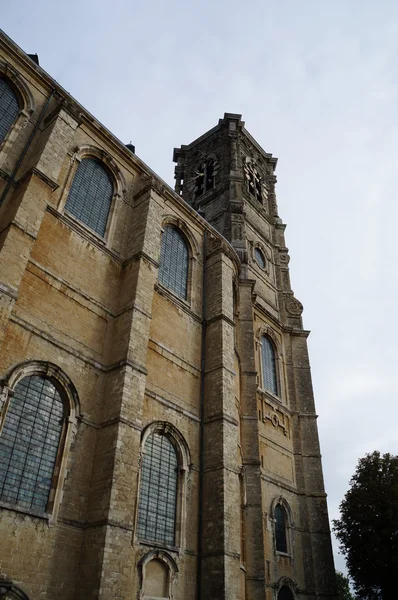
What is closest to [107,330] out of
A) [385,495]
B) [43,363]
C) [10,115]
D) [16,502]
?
[43,363]

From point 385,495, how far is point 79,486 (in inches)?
593

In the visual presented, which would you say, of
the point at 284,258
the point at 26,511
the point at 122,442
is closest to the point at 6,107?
the point at 122,442

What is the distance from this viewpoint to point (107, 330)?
502 inches

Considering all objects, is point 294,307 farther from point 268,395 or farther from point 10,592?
point 10,592

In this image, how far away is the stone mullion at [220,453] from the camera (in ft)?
38.8

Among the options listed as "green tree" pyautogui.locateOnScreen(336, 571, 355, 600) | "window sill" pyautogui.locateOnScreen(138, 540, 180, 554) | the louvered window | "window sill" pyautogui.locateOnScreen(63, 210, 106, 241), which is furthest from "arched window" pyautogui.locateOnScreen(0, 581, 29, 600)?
"green tree" pyautogui.locateOnScreen(336, 571, 355, 600)

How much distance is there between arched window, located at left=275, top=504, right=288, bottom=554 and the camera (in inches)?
664

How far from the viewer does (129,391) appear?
451 inches

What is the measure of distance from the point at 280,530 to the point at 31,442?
11.1 metres

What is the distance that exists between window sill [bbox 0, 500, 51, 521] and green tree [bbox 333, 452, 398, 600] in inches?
601

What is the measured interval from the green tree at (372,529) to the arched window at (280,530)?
→ 190 inches

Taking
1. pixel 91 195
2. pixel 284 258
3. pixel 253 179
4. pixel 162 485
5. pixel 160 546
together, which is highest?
pixel 253 179

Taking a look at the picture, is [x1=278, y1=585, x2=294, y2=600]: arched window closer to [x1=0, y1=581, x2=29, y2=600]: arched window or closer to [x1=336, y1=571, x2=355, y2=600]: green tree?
[x1=0, y1=581, x2=29, y2=600]: arched window

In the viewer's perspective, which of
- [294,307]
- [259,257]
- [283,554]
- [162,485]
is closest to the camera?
[162,485]
